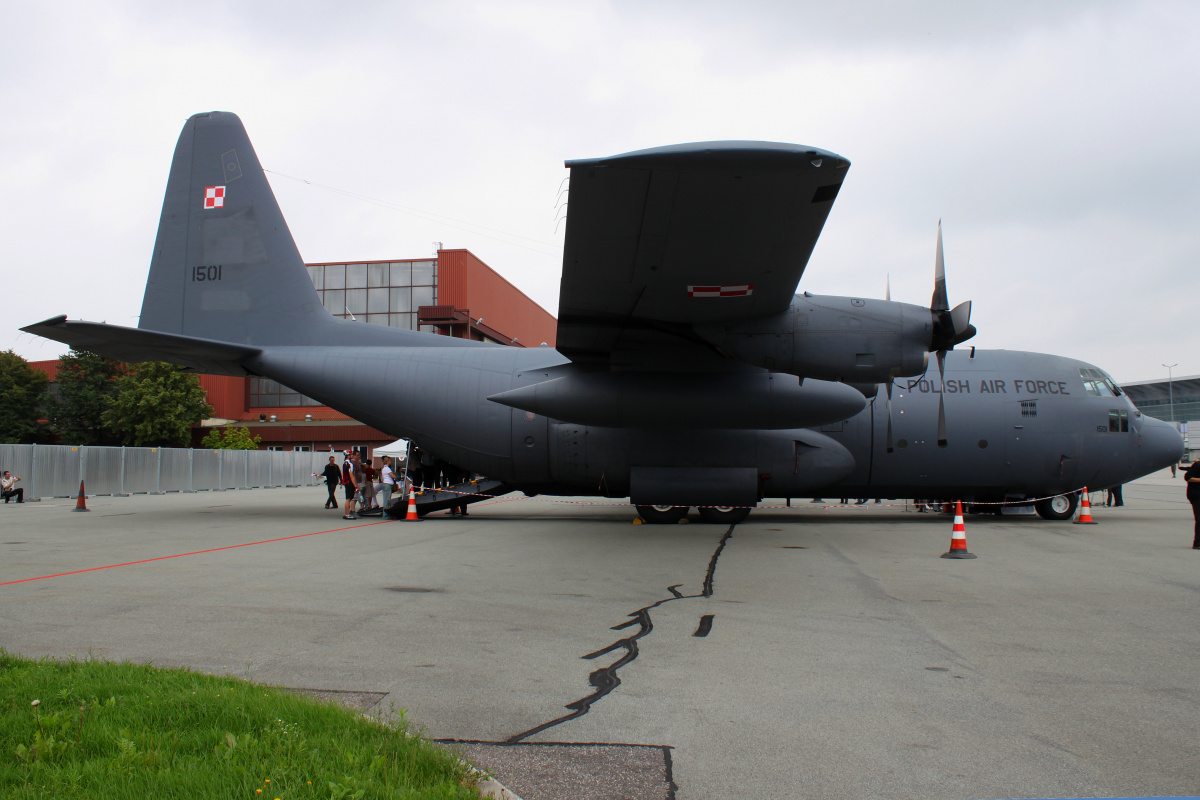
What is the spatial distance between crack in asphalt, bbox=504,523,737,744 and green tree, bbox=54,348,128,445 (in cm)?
5618

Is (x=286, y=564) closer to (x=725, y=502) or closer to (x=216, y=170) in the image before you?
(x=725, y=502)

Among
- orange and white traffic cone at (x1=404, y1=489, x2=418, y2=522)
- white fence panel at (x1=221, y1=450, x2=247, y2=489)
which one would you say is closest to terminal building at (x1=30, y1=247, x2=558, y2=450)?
white fence panel at (x1=221, y1=450, x2=247, y2=489)

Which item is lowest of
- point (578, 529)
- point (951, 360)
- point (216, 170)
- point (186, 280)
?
point (578, 529)

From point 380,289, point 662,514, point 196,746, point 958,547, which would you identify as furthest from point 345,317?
point 196,746

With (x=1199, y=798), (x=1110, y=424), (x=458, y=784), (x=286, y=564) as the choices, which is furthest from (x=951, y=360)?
(x=458, y=784)

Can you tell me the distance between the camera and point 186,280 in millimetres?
14883

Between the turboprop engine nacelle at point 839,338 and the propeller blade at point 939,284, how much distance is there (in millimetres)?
291

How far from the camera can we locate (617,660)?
16.1 ft

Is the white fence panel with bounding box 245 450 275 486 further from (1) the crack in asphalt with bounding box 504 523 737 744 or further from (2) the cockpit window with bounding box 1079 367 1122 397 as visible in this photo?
(2) the cockpit window with bounding box 1079 367 1122 397

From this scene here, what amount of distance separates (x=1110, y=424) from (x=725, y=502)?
330 inches

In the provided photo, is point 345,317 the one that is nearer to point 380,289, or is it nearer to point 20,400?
point 380,289

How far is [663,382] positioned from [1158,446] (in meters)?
10.8

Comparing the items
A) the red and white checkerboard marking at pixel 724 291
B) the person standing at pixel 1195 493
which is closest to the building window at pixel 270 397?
the red and white checkerboard marking at pixel 724 291

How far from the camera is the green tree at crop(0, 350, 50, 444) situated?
168 ft
